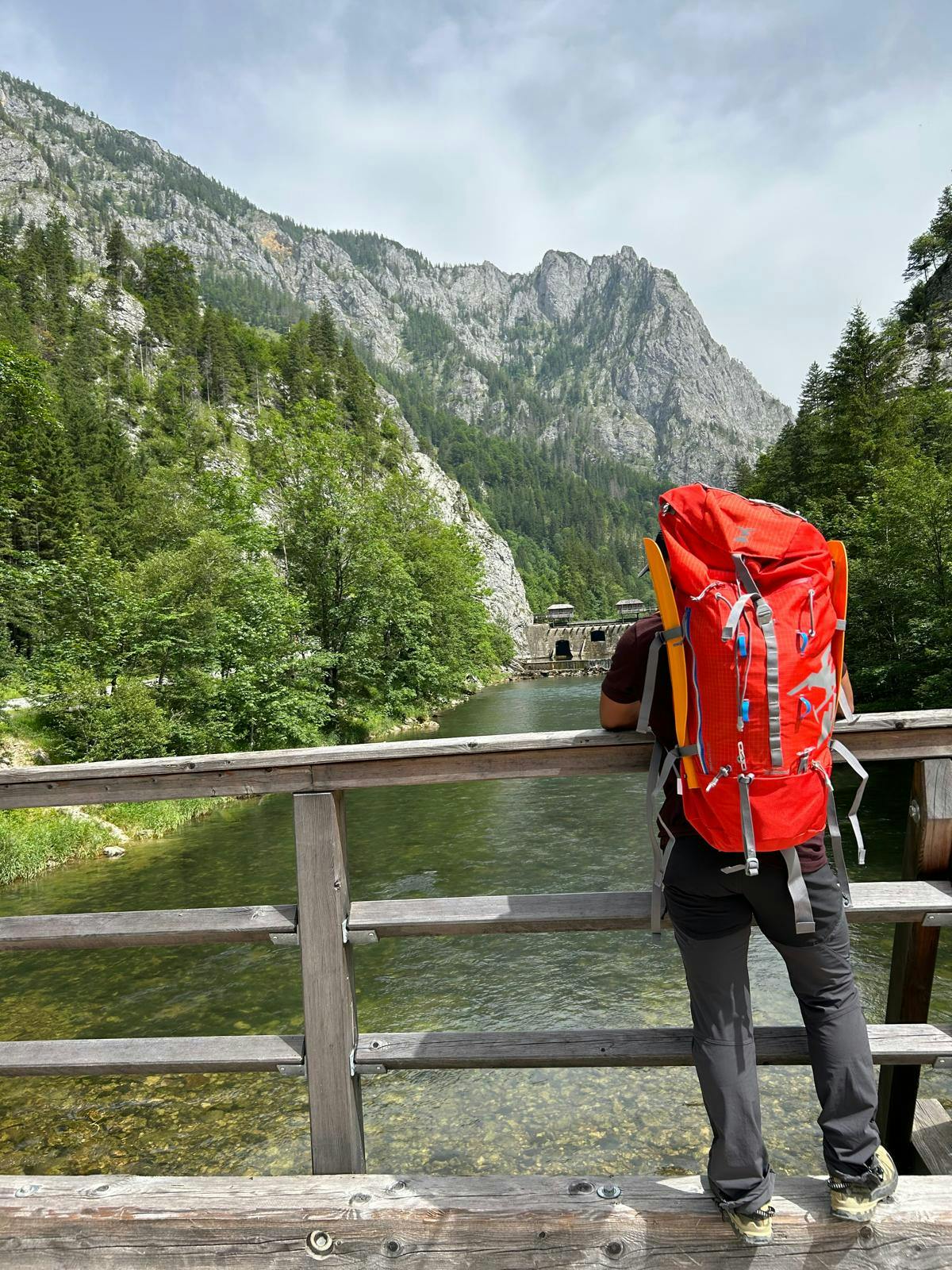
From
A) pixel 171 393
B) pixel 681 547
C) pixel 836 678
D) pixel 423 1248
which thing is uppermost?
pixel 171 393

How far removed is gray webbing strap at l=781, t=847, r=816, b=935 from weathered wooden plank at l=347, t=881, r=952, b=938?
2.06 ft

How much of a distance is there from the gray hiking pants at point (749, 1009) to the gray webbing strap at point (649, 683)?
363 mm

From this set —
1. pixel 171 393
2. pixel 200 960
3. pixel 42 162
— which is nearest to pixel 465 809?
pixel 200 960

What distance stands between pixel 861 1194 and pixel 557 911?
1.14 m

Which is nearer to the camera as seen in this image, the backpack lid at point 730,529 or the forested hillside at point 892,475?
the backpack lid at point 730,529

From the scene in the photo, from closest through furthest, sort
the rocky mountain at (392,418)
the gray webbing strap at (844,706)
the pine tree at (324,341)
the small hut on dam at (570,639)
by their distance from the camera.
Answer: the gray webbing strap at (844,706), the rocky mountain at (392,418), the pine tree at (324,341), the small hut on dam at (570,639)

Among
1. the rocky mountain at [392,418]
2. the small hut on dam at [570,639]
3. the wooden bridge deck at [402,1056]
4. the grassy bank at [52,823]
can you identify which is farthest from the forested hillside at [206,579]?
the small hut on dam at [570,639]

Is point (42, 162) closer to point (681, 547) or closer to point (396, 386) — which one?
point (396, 386)

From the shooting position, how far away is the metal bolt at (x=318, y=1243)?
7.59ft

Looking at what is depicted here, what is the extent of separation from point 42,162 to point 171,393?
4861 inches

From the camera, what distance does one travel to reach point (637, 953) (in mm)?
7562

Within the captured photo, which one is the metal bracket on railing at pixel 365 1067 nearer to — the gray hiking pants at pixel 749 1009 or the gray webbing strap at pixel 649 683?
the gray hiking pants at pixel 749 1009

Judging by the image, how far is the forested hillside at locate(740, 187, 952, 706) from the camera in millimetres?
18203

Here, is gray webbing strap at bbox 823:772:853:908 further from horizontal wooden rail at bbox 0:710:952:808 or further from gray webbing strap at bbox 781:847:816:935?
horizontal wooden rail at bbox 0:710:952:808
